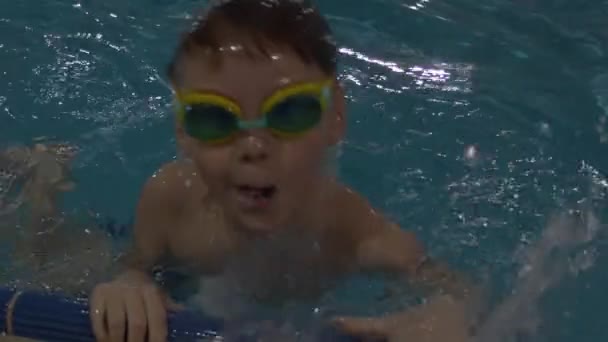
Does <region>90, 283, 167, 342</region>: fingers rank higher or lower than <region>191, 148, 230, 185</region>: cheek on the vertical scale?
lower

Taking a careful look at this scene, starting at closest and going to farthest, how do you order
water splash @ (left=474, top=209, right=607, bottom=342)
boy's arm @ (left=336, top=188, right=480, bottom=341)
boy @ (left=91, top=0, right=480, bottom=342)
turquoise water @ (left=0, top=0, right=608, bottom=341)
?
1. boy @ (left=91, top=0, right=480, bottom=342)
2. boy's arm @ (left=336, top=188, right=480, bottom=341)
3. water splash @ (left=474, top=209, right=607, bottom=342)
4. turquoise water @ (left=0, top=0, right=608, bottom=341)

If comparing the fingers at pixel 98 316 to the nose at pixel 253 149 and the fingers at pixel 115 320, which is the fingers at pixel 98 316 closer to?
the fingers at pixel 115 320

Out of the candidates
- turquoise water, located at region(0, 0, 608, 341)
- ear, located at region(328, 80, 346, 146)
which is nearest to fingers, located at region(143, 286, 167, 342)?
ear, located at region(328, 80, 346, 146)

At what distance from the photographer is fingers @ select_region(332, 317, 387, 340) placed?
1.84m

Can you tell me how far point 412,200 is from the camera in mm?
2916

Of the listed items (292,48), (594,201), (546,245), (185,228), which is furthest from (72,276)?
(594,201)

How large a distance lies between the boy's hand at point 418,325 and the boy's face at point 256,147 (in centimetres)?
31

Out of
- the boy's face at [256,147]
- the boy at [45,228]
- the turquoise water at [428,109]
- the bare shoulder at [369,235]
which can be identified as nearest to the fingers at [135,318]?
the boy's face at [256,147]

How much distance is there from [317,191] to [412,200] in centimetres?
70

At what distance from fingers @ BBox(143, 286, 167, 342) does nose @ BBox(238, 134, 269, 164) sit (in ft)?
1.12

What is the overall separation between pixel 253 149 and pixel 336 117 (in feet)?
1.03

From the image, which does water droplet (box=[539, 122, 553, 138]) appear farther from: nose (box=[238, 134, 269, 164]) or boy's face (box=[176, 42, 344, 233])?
nose (box=[238, 134, 269, 164])

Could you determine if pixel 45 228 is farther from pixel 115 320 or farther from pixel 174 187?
pixel 115 320

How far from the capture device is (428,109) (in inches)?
131
